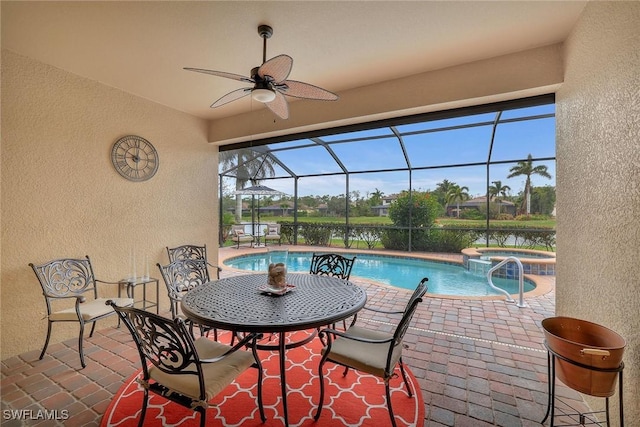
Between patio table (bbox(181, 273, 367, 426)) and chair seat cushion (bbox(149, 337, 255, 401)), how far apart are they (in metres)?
0.26

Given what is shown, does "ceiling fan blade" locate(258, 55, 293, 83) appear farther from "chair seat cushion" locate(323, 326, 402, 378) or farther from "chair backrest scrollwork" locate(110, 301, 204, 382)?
"chair seat cushion" locate(323, 326, 402, 378)

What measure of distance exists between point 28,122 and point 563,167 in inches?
190

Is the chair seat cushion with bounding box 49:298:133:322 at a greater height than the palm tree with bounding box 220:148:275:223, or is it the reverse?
the palm tree with bounding box 220:148:275:223

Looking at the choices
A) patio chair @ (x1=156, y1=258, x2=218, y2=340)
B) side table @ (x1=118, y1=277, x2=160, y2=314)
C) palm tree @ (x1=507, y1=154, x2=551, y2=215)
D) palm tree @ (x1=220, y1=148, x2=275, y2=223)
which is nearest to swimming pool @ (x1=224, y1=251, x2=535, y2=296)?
palm tree @ (x1=220, y1=148, x2=275, y2=223)

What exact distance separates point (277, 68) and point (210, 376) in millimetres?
1963

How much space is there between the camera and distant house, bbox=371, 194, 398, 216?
9953mm

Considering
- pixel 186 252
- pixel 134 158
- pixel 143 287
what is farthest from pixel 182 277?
pixel 134 158

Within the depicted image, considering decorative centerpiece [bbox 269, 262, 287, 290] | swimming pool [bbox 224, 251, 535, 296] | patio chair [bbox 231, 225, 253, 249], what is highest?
decorative centerpiece [bbox 269, 262, 287, 290]

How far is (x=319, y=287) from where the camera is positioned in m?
2.38

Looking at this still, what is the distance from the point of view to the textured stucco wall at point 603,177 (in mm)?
1460

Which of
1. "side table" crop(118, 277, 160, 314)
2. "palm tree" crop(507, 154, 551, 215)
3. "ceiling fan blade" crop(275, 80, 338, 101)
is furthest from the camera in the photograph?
"palm tree" crop(507, 154, 551, 215)

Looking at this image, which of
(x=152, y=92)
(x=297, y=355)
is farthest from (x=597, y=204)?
(x=152, y=92)

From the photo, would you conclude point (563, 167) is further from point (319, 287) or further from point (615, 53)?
point (319, 287)

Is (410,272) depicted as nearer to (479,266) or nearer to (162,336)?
(479,266)
